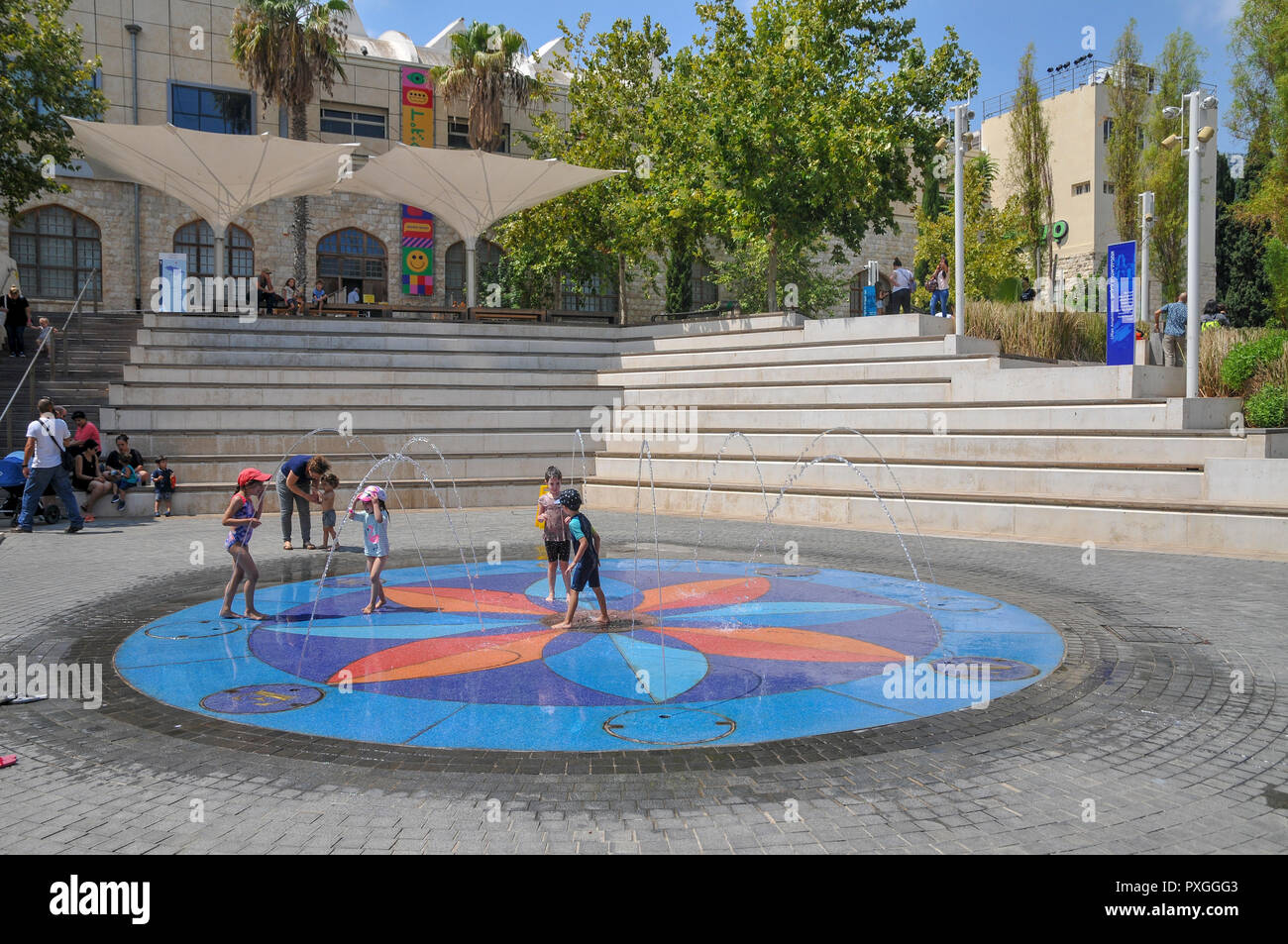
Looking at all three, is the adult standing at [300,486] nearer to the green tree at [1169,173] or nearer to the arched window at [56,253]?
the arched window at [56,253]

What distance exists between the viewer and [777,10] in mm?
27656

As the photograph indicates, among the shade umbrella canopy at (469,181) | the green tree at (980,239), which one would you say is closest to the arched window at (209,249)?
the shade umbrella canopy at (469,181)

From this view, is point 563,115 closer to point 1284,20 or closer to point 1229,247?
point 1284,20

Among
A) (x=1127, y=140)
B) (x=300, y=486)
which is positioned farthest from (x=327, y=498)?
(x=1127, y=140)

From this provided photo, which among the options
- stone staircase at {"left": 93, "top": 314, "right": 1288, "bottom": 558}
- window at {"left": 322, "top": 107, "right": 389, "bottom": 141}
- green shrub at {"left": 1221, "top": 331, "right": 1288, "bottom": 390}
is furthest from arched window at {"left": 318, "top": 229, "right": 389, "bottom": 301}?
green shrub at {"left": 1221, "top": 331, "right": 1288, "bottom": 390}

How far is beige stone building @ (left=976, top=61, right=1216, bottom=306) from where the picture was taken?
142 ft

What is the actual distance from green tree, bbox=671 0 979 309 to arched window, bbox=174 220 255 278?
61.8 ft

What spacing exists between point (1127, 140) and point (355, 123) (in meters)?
33.1

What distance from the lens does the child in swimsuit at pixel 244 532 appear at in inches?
335
